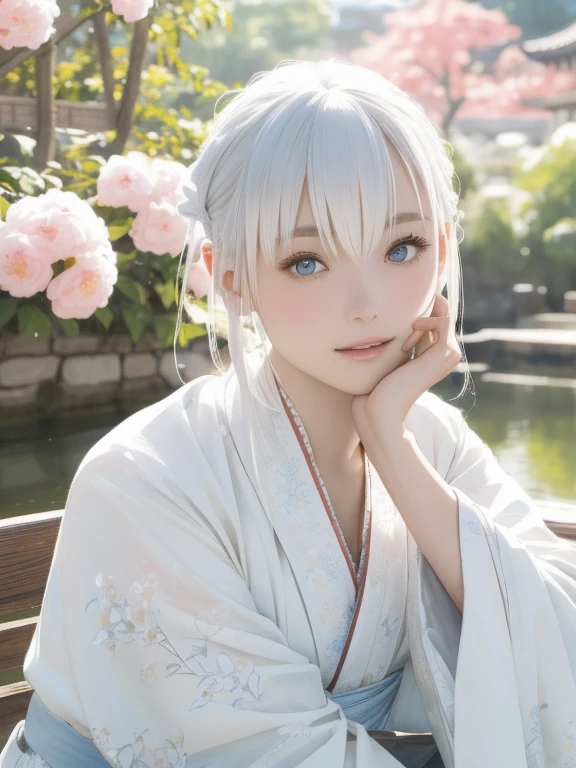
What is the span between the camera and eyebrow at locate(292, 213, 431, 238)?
133 centimetres

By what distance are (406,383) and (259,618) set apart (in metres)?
0.41

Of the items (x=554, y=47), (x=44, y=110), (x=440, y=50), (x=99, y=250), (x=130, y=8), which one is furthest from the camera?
(x=554, y=47)

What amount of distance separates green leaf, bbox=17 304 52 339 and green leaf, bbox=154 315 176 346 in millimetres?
669

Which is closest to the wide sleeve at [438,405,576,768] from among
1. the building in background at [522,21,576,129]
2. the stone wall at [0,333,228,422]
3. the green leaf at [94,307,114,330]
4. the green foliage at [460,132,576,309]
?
the green leaf at [94,307,114,330]

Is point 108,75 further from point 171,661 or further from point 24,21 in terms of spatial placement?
point 171,661

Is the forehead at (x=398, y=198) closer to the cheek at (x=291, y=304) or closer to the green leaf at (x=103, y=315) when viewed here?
the cheek at (x=291, y=304)

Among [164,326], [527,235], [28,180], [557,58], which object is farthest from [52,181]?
[557,58]

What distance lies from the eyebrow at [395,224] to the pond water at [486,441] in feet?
5.99

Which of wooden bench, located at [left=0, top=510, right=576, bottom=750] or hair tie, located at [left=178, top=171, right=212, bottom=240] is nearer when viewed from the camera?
hair tie, located at [left=178, top=171, right=212, bottom=240]

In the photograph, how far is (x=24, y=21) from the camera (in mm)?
2957

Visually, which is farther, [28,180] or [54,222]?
[28,180]

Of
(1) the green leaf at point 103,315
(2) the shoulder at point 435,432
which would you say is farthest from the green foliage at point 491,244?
(2) the shoulder at point 435,432

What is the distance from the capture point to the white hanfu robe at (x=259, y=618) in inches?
51.2

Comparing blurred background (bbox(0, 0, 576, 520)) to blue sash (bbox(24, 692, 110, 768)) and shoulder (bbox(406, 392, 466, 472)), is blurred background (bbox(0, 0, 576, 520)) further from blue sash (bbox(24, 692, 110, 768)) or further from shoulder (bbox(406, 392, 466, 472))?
blue sash (bbox(24, 692, 110, 768))
